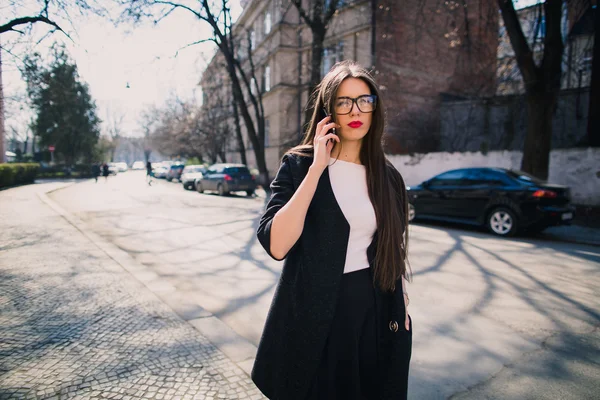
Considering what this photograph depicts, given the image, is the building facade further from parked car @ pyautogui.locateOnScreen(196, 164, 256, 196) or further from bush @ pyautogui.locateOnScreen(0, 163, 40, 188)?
bush @ pyautogui.locateOnScreen(0, 163, 40, 188)

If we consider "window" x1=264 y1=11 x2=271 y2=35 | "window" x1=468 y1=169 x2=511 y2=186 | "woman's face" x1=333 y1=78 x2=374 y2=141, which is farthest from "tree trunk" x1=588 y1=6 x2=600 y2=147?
"window" x1=264 y1=11 x2=271 y2=35

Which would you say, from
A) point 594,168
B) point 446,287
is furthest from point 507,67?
point 446,287

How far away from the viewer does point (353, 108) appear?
5.52 feet

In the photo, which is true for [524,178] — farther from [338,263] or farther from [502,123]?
[502,123]

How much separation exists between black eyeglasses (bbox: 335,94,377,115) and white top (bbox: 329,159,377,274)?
23cm

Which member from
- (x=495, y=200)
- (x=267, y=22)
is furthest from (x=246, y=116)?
(x=267, y=22)

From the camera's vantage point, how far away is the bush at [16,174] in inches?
836

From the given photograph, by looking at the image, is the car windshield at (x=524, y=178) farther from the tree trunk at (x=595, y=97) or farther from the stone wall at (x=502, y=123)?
the stone wall at (x=502, y=123)

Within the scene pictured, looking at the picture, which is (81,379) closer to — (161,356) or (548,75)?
(161,356)

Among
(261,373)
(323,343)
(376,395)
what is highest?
(323,343)

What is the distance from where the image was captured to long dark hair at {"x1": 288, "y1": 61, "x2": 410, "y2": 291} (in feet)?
5.60

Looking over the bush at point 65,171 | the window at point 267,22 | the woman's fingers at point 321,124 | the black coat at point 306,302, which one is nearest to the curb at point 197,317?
the black coat at point 306,302

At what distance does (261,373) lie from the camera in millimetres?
1714

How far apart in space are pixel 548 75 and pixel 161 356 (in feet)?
41.7
